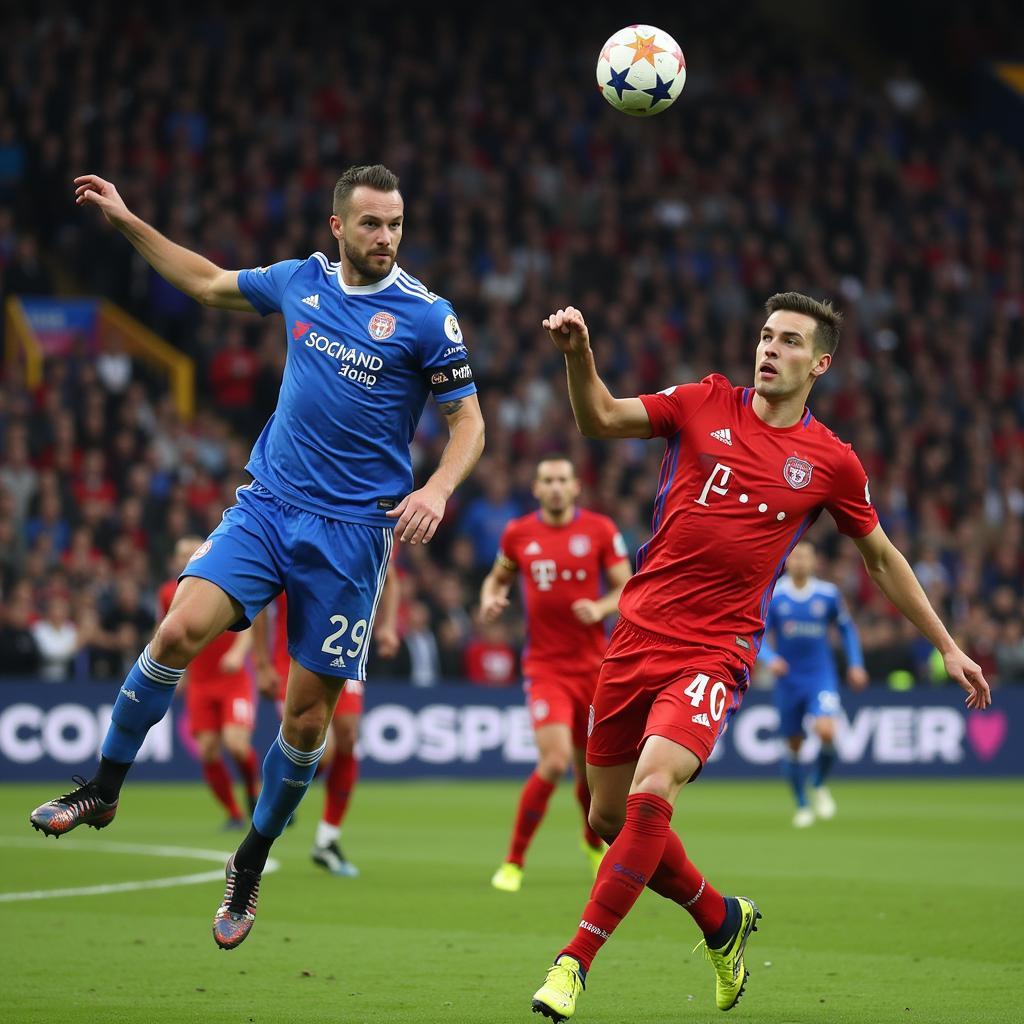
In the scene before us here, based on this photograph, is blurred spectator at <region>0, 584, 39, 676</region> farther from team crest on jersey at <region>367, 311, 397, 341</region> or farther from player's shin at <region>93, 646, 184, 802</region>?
team crest on jersey at <region>367, 311, 397, 341</region>

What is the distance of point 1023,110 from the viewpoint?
1423 inches

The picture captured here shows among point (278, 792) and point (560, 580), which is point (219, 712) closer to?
point (560, 580)

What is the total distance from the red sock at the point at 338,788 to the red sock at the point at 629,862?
579 centimetres

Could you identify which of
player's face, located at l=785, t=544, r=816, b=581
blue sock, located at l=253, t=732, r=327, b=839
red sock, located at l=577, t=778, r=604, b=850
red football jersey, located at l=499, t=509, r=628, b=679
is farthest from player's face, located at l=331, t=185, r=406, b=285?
player's face, located at l=785, t=544, r=816, b=581

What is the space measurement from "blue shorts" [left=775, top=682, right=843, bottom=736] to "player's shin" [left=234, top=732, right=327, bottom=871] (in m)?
10.6

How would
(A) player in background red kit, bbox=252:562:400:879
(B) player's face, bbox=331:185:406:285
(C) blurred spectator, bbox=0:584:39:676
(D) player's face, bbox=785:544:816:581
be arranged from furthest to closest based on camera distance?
(C) blurred spectator, bbox=0:584:39:676
(D) player's face, bbox=785:544:816:581
(A) player in background red kit, bbox=252:562:400:879
(B) player's face, bbox=331:185:406:285

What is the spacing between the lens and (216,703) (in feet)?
51.4

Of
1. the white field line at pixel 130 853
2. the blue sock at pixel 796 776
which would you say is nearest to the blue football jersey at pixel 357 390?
the white field line at pixel 130 853

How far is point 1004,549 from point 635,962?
17810 millimetres

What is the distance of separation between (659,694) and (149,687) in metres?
2.07

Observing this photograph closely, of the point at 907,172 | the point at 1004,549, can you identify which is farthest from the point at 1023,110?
the point at 1004,549

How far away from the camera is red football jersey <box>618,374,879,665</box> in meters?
7.72

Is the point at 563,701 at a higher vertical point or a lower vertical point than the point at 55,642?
higher

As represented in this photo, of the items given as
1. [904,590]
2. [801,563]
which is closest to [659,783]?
[904,590]
